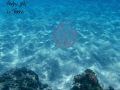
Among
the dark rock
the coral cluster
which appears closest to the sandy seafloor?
the dark rock

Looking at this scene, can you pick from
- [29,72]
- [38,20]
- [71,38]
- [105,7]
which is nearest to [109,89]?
[29,72]

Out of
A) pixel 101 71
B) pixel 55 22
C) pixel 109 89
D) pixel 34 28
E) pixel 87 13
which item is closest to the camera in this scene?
pixel 109 89

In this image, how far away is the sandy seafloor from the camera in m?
8.47

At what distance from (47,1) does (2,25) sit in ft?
50.9

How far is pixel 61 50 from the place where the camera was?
10711mm

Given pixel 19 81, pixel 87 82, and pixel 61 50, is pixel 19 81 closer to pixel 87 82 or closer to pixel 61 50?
pixel 87 82

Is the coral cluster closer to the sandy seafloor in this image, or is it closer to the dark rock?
the sandy seafloor

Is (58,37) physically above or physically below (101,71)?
above

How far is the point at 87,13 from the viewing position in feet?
64.8

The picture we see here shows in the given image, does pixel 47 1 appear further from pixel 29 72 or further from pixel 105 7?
pixel 29 72

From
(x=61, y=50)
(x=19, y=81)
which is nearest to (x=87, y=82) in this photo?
(x=19, y=81)

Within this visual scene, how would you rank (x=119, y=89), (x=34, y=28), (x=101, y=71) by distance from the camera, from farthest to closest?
(x=34, y=28) < (x=101, y=71) < (x=119, y=89)

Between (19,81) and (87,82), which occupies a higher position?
(87,82)

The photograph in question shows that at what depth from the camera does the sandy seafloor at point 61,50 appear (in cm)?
847
